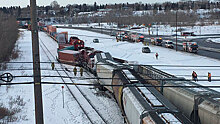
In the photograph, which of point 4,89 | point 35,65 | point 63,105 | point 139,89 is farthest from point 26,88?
point 35,65

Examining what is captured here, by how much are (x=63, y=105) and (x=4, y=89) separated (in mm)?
A: 9146

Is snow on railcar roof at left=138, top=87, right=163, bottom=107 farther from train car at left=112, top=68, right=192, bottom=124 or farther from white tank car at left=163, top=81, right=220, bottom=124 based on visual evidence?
white tank car at left=163, top=81, right=220, bottom=124

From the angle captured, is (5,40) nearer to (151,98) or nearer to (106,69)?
(106,69)

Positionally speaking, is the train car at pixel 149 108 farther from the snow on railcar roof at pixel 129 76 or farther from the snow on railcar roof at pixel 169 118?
the snow on railcar roof at pixel 129 76

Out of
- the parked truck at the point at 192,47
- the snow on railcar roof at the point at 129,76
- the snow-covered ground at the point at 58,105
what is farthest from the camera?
the parked truck at the point at 192,47

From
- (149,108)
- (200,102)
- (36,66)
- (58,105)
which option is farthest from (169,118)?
(58,105)

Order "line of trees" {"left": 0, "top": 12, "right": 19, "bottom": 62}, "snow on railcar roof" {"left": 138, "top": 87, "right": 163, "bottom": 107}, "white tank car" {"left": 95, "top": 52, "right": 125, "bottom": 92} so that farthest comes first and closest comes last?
"line of trees" {"left": 0, "top": 12, "right": 19, "bottom": 62} → "white tank car" {"left": 95, "top": 52, "right": 125, "bottom": 92} → "snow on railcar roof" {"left": 138, "top": 87, "right": 163, "bottom": 107}

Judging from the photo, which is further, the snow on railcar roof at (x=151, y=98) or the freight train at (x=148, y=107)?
the snow on railcar roof at (x=151, y=98)

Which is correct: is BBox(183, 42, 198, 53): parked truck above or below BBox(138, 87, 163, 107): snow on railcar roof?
above

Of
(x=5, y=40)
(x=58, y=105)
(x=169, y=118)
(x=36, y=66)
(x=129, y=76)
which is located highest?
(x=5, y=40)

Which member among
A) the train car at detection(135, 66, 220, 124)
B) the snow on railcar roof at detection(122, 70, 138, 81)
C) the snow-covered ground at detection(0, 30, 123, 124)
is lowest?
the snow-covered ground at detection(0, 30, 123, 124)

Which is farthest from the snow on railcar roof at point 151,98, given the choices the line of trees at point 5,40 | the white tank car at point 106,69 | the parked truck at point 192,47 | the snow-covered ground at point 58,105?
the parked truck at point 192,47

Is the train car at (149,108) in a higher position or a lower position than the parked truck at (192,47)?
lower

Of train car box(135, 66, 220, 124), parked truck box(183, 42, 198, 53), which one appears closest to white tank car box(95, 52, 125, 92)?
train car box(135, 66, 220, 124)
